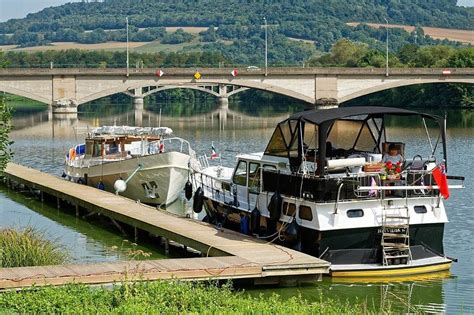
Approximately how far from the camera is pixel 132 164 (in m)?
33.4

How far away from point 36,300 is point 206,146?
134ft

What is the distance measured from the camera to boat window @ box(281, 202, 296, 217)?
22.6 m

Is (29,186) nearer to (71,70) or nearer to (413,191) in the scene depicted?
(413,191)

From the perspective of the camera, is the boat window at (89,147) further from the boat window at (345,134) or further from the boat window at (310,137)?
the boat window at (310,137)

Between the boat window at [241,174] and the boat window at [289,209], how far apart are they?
92.0 inches

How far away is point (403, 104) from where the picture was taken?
11275cm

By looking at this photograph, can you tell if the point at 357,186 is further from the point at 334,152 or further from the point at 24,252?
the point at 24,252

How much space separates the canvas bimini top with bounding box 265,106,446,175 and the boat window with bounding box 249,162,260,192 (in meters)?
0.50

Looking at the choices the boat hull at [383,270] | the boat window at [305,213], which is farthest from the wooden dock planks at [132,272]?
the boat hull at [383,270]

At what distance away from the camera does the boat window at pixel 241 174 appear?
25.2 meters

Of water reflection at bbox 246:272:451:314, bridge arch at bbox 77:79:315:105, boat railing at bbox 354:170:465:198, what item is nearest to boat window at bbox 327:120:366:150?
boat railing at bbox 354:170:465:198

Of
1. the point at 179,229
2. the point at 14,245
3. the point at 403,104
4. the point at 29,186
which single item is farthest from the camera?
the point at 403,104

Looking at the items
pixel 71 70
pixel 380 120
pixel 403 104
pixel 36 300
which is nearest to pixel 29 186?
pixel 380 120

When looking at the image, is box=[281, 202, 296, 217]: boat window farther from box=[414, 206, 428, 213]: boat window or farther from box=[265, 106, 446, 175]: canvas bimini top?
box=[414, 206, 428, 213]: boat window
